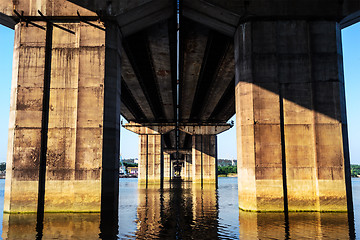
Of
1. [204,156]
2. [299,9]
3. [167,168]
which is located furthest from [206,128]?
[167,168]

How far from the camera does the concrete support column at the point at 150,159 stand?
75.9m

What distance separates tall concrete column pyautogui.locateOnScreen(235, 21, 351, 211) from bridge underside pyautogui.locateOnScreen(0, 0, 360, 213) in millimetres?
61

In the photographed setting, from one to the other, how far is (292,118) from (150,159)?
58.5m

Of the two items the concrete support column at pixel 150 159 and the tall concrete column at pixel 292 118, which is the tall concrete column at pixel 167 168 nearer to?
the concrete support column at pixel 150 159

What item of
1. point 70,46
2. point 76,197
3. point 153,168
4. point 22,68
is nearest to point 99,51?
point 70,46

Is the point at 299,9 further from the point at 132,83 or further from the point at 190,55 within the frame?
the point at 132,83

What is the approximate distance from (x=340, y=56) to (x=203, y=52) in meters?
14.2

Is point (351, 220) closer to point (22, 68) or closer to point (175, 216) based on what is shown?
point (175, 216)

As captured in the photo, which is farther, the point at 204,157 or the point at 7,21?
the point at 204,157

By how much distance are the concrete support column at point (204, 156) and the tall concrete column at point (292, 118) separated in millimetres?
58113

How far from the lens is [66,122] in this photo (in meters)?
20.9

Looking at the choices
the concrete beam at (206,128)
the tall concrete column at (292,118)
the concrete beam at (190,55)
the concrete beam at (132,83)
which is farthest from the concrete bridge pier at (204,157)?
the tall concrete column at (292,118)

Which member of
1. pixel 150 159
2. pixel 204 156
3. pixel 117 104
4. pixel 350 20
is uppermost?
pixel 350 20

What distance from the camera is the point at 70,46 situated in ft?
70.6
